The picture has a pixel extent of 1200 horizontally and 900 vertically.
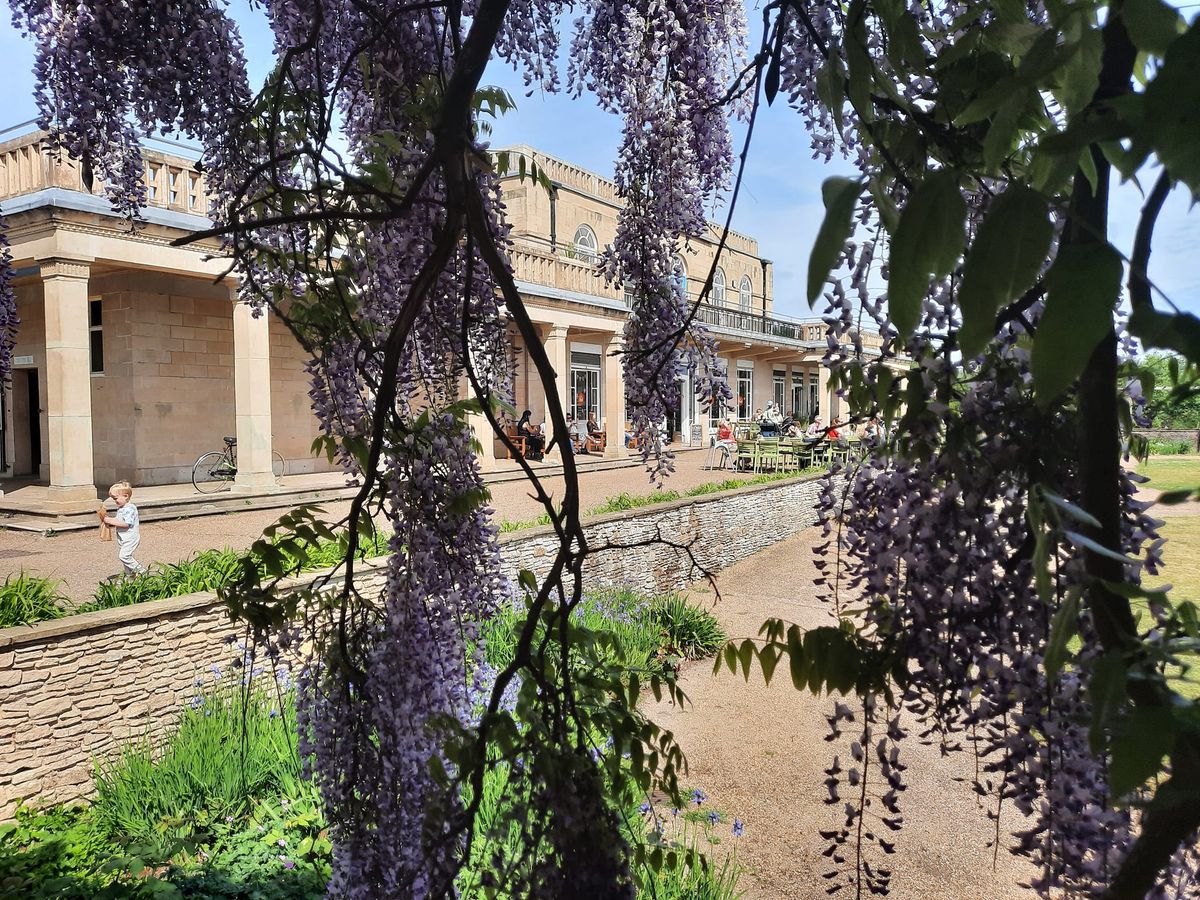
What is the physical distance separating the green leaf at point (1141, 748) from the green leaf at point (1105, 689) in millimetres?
15

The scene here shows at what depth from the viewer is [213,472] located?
14164 millimetres

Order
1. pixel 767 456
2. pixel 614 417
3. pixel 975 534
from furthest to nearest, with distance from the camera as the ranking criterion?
1. pixel 614 417
2. pixel 767 456
3. pixel 975 534

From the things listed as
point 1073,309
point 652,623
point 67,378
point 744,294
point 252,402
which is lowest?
point 652,623

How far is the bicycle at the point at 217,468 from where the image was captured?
14.1 meters

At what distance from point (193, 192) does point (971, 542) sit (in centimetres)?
1275

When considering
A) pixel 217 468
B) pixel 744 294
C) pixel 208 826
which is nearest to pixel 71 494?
pixel 217 468

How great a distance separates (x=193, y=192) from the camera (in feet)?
37.5

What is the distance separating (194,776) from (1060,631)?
14.6ft

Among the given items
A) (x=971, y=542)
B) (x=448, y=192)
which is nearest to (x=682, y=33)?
(x=448, y=192)

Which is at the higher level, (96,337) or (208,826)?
(96,337)

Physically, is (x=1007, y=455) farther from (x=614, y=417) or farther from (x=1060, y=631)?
(x=614, y=417)

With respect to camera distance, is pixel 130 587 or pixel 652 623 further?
pixel 652 623

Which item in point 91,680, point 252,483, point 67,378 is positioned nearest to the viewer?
point 91,680

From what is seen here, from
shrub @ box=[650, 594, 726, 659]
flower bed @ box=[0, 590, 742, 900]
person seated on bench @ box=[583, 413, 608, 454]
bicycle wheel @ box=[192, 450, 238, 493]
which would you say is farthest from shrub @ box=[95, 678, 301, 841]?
person seated on bench @ box=[583, 413, 608, 454]
